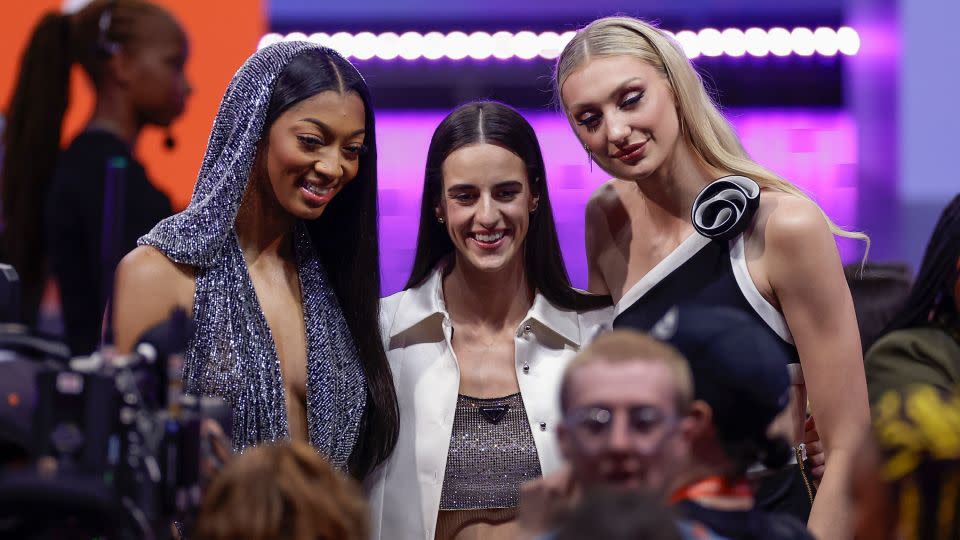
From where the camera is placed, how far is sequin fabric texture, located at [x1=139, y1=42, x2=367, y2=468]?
7.98 feet

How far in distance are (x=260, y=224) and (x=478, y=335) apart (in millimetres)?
622

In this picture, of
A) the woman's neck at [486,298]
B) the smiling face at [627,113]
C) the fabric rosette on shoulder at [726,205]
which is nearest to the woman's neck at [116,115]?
the woman's neck at [486,298]

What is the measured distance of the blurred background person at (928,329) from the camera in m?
2.84

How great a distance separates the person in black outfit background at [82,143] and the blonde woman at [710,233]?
145 cm

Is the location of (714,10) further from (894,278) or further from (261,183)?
(261,183)

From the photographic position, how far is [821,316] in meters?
2.47

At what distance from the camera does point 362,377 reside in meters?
2.69

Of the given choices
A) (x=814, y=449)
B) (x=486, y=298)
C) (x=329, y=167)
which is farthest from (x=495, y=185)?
(x=814, y=449)

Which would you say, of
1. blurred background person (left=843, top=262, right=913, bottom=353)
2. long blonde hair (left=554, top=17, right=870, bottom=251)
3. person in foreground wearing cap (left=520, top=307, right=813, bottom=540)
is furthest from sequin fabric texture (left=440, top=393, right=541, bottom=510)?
blurred background person (left=843, top=262, right=913, bottom=353)

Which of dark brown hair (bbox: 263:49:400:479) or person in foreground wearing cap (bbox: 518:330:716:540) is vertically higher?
dark brown hair (bbox: 263:49:400:479)

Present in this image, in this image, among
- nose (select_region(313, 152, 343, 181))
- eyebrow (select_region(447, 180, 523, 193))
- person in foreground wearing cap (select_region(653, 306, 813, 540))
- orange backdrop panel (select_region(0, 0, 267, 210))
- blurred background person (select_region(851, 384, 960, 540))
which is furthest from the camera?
orange backdrop panel (select_region(0, 0, 267, 210))

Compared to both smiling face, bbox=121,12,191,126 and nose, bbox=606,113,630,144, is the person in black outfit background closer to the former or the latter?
smiling face, bbox=121,12,191,126

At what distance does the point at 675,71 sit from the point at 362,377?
1025 mm

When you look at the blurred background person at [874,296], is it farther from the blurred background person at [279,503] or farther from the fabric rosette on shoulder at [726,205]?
the blurred background person at [279,503]
